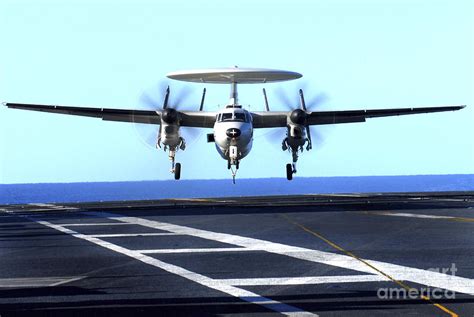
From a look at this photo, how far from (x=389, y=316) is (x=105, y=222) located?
24.6 meters

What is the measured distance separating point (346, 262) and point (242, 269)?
2.73 m

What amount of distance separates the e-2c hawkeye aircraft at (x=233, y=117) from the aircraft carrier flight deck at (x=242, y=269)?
14.8 meters

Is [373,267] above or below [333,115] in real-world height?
below

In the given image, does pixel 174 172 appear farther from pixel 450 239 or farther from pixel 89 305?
pixel 89 305

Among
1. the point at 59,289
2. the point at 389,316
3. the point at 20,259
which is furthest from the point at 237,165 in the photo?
the point at 389,316

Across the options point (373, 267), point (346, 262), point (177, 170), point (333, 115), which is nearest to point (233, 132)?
point (177, 170)

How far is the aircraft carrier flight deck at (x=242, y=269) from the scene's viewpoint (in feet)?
40.2

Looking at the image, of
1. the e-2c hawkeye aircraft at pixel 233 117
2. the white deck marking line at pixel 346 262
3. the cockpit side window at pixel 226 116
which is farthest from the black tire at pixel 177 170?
the white deck marking line at pixel 346 262

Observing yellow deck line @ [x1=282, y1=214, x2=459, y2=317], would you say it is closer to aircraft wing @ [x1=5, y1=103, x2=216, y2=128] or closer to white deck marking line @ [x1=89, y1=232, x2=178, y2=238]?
white deck marking line @ [x1=89, y1=232, x2=178, y2=238]

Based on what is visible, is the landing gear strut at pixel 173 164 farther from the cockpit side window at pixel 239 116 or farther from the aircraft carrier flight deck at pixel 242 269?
the aircraft carrier flight deck at pixel 242 269

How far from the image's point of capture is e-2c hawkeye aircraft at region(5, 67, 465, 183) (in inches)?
1806

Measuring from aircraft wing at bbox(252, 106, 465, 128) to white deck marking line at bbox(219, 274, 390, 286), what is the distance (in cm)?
3772

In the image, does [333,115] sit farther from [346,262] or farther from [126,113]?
[346,262]

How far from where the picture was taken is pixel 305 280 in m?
15.1
